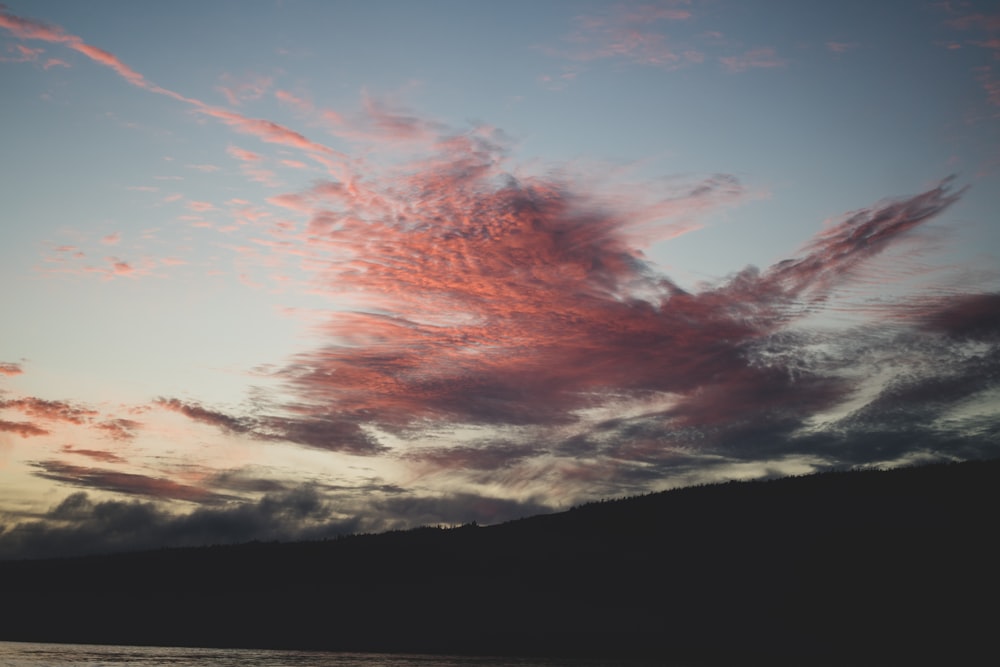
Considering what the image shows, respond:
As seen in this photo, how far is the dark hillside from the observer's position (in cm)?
9781

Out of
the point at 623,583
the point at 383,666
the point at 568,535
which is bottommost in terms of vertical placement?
the point at 383,666

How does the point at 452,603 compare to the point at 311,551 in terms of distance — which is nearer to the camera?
the point at 452,603

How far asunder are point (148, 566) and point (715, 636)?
5880 inches

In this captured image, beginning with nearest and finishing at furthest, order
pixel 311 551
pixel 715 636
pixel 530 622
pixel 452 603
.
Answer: pixel 715 636 < pixel 530 622 < pixel 452 603 < pixel 311 551

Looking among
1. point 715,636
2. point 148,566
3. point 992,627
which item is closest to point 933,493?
point 992,627

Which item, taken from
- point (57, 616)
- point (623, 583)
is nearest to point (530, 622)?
point (623, 583)

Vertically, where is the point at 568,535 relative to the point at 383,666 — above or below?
above

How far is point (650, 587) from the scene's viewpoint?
123312mm

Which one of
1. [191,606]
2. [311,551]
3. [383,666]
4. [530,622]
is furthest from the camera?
[311,551]

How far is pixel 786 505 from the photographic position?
127m

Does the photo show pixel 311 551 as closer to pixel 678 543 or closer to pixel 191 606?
pixel 191 606

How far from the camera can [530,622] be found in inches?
4961

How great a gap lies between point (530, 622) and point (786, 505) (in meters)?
44.6

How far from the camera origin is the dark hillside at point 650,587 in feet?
321
